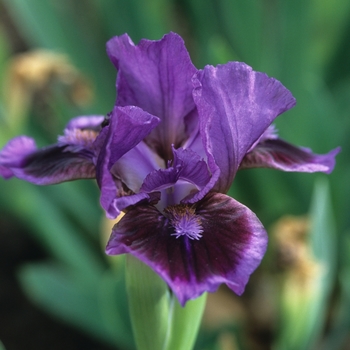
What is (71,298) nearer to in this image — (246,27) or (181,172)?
(181,172)

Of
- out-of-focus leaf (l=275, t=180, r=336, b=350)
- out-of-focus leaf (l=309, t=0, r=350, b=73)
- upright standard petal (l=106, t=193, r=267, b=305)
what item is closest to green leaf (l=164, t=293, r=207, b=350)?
upright standard petal (l=106, t=193, r=267, b=305)

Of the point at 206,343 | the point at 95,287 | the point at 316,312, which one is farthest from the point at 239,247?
the point at 95,287

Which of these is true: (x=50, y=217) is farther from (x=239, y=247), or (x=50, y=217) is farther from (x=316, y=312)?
(x=239, y=247)

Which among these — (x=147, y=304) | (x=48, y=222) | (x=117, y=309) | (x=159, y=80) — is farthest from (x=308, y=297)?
(x=48, y=222)

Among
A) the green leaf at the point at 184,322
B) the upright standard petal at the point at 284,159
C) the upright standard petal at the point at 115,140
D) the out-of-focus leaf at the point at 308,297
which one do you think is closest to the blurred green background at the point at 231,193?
the out-of-focus leaf at the point at 308,297

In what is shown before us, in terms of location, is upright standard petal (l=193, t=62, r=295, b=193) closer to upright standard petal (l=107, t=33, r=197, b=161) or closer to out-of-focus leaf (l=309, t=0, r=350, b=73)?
upright standard petal (l=107, t=33, r=197, b=161)

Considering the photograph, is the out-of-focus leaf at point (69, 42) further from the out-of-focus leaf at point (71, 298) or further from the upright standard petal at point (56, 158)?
the upright standard petal at point (56, 158)
